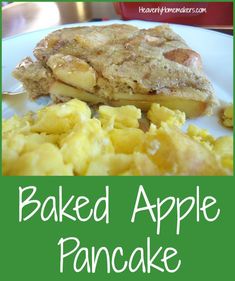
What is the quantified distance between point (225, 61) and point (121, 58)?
434mm

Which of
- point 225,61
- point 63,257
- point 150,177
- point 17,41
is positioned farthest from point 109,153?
point 17,41

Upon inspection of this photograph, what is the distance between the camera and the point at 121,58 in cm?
118

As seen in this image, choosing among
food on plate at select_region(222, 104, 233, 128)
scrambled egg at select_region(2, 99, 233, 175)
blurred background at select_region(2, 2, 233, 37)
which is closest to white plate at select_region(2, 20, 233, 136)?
food on plate at select_region(222, 104, 233, 128)

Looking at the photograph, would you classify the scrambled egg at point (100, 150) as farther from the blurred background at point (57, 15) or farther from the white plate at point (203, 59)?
the blurred background at point (57, 15)

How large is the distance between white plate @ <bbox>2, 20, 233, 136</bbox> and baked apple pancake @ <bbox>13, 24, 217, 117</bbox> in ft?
0.18

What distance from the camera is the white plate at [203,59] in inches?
48.1

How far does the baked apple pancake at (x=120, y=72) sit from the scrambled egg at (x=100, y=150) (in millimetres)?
295

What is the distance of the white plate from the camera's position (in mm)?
1222

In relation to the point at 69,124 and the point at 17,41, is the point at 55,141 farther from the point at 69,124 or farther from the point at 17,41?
the point at 17,41

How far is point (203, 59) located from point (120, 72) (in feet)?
1.36

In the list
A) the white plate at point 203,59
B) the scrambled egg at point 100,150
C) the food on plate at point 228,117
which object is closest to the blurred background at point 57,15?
the white plate at point 203,59

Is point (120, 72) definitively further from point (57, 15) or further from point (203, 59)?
point (57, 15)

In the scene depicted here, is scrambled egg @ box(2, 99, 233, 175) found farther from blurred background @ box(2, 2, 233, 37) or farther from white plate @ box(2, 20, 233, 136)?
blurred background @ box(2, 2, 233, 37)

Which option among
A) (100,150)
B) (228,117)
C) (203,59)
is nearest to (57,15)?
(203,59)
